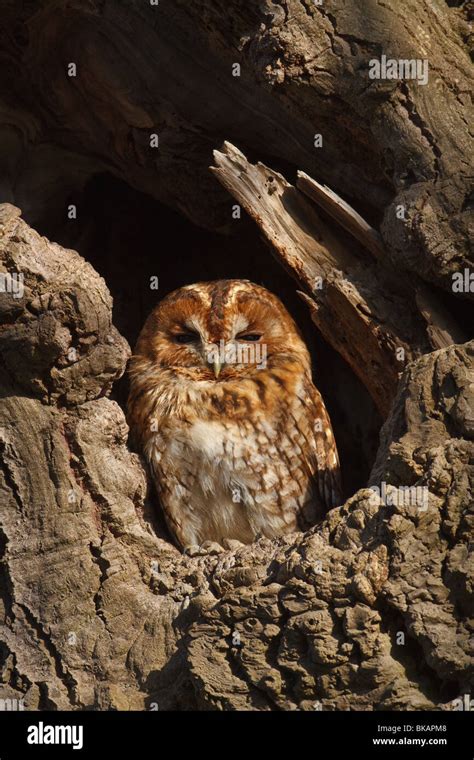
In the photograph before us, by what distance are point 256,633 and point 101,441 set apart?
104cm

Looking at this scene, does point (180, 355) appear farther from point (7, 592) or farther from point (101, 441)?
point (7, 592)

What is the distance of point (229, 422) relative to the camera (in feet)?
14.6

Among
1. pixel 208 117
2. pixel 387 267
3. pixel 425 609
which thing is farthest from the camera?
pixel 208 117

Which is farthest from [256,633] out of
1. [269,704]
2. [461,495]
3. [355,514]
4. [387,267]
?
[387,267]

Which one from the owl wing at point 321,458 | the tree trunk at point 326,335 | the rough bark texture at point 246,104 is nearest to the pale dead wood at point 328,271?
the tree trunk at point 326,335

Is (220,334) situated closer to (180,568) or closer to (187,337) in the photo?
(187,337)

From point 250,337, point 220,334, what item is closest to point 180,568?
point 220,334

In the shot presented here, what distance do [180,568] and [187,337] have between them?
117 centimetres

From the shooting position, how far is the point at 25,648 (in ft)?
12.5

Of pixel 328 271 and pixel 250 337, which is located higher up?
pixel 328 271

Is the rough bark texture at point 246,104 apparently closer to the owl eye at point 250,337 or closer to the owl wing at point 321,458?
the owl eye at point 250,337

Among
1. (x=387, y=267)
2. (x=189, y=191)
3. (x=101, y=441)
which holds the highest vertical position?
(x=189, y=191)

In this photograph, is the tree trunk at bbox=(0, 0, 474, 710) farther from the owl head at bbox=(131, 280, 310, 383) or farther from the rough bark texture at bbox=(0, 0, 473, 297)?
the owl head at bbox=(131, 280, 310, 383)

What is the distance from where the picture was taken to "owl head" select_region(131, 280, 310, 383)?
15.2 feet
